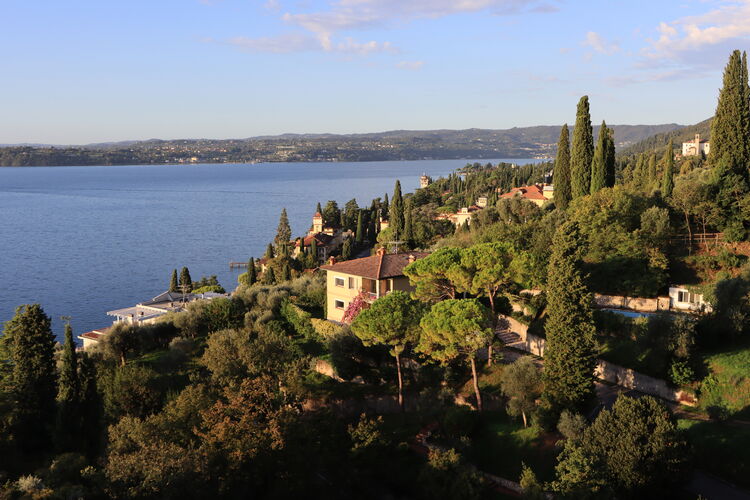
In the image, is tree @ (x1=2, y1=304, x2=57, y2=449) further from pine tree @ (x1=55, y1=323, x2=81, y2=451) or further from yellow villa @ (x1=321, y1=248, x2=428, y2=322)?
yellow villa @ (x1=321, y1=248, x2=428, y2=322)

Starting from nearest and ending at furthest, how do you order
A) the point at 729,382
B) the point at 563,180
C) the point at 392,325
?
the point at 729,382 → the point at 392,325 → the point at 563,180

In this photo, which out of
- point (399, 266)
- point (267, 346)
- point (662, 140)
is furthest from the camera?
point (662, 140)

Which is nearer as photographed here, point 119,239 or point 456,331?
point 456,331

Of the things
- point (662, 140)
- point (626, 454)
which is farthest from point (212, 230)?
point (662, 140)

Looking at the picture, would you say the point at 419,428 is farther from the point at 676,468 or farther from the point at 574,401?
the point at 676,468

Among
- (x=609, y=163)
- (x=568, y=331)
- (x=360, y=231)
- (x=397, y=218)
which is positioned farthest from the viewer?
(x=360, y=231)

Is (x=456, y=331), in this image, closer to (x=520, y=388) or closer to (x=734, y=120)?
(x=520, y=388)

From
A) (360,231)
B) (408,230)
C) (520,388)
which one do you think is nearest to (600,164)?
(520,388)
